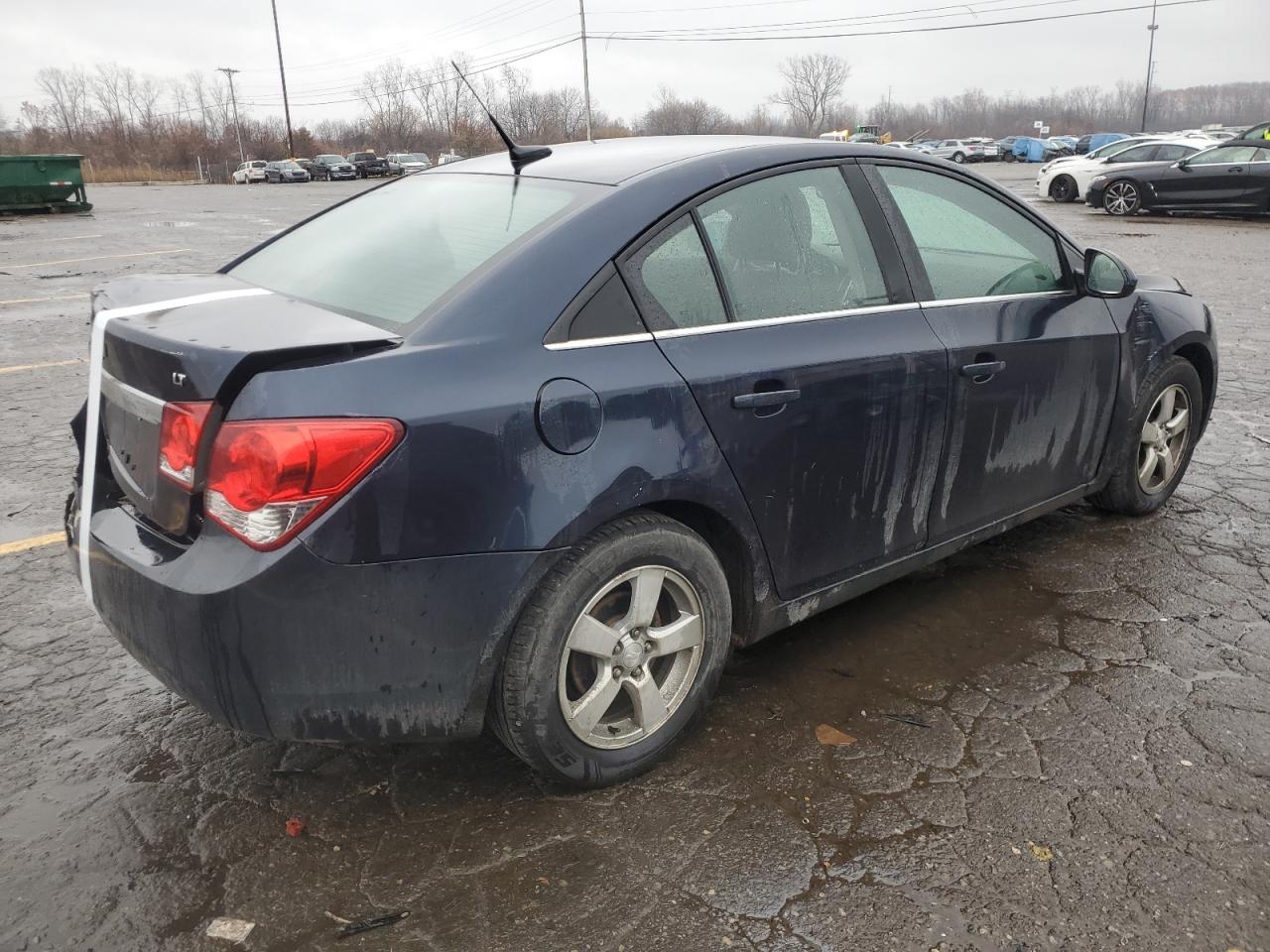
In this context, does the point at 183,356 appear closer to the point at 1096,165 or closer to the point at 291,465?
the point at 291,465

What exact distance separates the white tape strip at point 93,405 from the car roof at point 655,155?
3.31 feet

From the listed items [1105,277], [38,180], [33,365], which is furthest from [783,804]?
[38,180]

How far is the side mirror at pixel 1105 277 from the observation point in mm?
3705

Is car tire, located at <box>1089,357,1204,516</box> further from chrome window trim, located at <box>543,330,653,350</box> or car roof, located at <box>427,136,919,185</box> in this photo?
chrome window trim, located at <box>543,330,653,350</box>

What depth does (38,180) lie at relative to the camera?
80.6ft

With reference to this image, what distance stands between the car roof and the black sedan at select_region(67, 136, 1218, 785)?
0.7 inches

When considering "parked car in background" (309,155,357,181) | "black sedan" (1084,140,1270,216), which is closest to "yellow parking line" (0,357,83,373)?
"black sedan" (1084,140,1270,216)

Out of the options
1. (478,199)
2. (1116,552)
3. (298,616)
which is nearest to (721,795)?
(298,616)

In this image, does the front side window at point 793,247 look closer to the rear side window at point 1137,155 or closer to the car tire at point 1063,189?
the rear side window at point 1137,155

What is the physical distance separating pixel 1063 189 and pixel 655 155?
23.8m

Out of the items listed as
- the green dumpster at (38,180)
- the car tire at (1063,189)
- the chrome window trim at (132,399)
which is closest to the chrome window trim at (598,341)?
the chrome window trim at (132,399)

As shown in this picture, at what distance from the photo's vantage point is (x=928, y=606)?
12.0 feet

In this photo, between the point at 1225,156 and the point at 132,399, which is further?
the point at 1225,156

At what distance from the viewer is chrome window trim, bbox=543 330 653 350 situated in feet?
7.67
